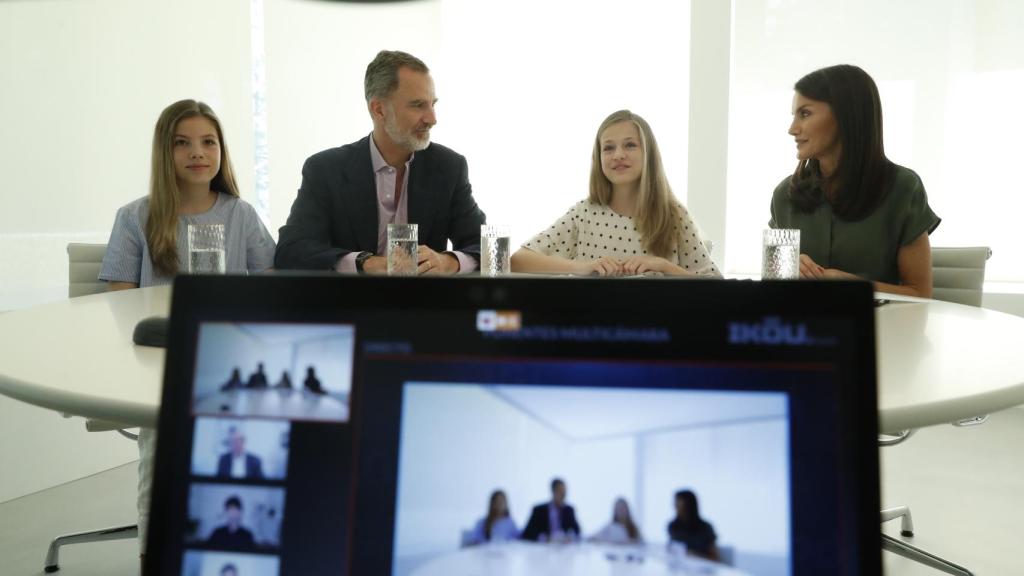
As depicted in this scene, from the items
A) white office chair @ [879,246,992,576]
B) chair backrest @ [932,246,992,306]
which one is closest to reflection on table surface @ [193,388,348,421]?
white office chair @ [879,246,992,576]

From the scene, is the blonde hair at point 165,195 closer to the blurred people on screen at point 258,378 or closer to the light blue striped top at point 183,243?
the light blue striped top at point 183,243

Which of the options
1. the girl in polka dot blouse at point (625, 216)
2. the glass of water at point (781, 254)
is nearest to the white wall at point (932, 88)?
the girl in polka dot blouse at point (625, 216)

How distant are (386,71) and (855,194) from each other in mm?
1646

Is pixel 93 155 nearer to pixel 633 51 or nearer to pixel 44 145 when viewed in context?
pixel 44 145

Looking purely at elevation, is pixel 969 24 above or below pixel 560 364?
above

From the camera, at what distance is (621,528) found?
423 millimetres

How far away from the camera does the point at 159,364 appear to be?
1052 mm

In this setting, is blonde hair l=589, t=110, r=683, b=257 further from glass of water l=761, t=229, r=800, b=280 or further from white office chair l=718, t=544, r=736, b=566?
white office chair l=718, t=544, r=736, b=566

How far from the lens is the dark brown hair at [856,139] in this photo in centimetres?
247

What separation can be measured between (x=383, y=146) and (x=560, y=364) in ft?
8.43

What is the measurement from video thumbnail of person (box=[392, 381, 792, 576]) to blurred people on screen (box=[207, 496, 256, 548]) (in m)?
0.08

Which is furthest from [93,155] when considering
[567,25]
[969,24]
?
[969,24]

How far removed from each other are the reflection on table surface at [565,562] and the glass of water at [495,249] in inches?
61.2

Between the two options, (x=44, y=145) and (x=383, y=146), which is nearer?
(x=383, y=146)
